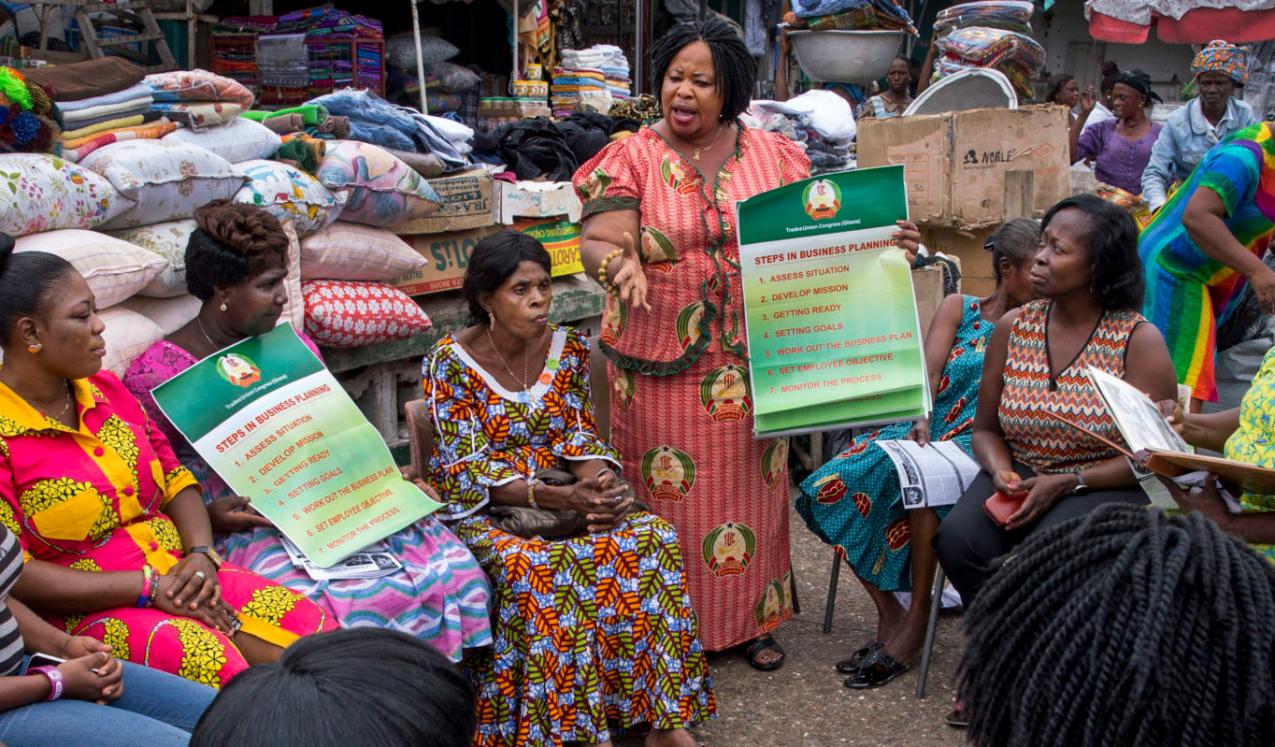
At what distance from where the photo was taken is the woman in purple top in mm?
8523

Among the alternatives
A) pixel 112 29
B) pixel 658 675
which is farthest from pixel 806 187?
pixel 112 29

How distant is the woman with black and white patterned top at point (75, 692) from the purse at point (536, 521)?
1.14 metres

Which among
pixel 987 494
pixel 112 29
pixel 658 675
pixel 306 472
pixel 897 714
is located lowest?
pixel 897 714

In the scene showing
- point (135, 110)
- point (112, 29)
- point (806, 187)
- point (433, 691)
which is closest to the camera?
point (433, 691)

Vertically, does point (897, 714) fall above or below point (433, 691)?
below

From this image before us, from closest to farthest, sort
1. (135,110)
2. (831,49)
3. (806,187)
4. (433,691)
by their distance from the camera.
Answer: (433,691) < (806,187) < (135,110) < (831,49)

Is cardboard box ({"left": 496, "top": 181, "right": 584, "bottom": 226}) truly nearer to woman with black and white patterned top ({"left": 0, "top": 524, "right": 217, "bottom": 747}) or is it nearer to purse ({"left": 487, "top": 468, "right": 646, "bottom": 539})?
purse ({"left": 487, "top": 468, "right": 646, "bottom": 539})

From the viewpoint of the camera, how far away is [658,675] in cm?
355

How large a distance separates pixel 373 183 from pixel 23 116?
4.75 feet

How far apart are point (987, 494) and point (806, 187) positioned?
1053 millimetres

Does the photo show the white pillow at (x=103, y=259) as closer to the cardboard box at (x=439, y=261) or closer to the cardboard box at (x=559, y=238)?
the cardboard box at (x=439, y=261)

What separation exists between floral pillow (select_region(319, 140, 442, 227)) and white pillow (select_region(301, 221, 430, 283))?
64 millimetres

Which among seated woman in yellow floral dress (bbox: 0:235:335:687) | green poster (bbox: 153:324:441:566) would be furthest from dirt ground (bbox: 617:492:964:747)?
seated woman in yellow floral dress (bbox: 0:235:335:687)

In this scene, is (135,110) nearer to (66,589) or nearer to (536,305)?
(536,305)
